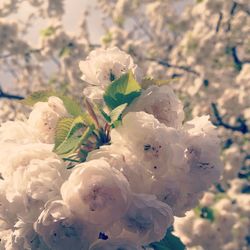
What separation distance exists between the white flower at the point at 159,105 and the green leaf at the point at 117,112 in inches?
3.0

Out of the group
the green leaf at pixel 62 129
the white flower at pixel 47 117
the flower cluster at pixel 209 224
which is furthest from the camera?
the flower cluster at pixel 209 224

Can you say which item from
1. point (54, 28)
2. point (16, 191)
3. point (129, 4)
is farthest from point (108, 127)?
point (129, 4)

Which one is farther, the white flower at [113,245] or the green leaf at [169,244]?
the green leaf at [169,244]

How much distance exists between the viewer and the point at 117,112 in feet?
5.03

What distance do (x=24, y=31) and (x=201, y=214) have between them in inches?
215

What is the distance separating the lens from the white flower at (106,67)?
5.79 feet

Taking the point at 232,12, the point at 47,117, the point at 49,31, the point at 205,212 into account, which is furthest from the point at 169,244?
the point at 232,12

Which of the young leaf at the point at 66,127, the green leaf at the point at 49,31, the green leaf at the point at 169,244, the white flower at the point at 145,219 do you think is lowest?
the green leaf at the point at 49,31

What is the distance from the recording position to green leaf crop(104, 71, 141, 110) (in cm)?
161

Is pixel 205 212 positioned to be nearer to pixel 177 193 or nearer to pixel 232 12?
pixel 177 193

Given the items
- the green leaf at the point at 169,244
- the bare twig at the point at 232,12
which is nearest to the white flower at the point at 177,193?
the green leaf at the point at 169,244

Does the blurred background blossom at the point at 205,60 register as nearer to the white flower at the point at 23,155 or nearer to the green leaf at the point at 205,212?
the green leaf at the point at 205,212

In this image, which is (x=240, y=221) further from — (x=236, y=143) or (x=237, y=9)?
(x=237, y=9)

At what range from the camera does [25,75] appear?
10727 millimetres
